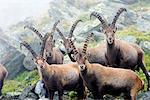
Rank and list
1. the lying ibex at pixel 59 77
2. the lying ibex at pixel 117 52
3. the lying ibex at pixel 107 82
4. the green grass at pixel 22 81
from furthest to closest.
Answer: the green grass at pixel 22 81 < the lying ibex at pixel 117 52 < the lying ibex at pixel 59 77 < the lying ibex at pixel 107 82

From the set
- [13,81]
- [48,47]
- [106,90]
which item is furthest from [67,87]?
[13,81]

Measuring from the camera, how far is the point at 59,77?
2422cm

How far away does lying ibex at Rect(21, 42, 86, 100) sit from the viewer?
23984 millimetres

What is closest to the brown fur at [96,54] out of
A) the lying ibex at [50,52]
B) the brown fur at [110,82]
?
the lying ibex at [50,52]

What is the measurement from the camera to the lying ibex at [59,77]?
2398 centimetres

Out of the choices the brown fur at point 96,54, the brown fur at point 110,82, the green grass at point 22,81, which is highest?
the brown fur at point 96,54

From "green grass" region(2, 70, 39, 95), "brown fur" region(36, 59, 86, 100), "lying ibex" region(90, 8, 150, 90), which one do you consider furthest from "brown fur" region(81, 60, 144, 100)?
"green grass" region(2, 70, 39, 95)

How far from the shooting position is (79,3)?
4232 inches

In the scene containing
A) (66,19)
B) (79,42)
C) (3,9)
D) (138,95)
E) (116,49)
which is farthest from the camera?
(3,9)

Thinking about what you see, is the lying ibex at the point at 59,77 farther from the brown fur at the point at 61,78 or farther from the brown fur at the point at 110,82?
the brown fur at the point at 110,82

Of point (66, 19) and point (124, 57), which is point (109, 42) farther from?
point (66, 19)

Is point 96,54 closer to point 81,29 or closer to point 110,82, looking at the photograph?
point 110,82

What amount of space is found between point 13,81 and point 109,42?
20566 mm

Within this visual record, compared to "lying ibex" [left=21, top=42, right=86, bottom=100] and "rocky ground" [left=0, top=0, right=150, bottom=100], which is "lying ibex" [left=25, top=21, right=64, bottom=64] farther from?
"lying ibex" [left=21, top=42, right=86, bottom=100]
